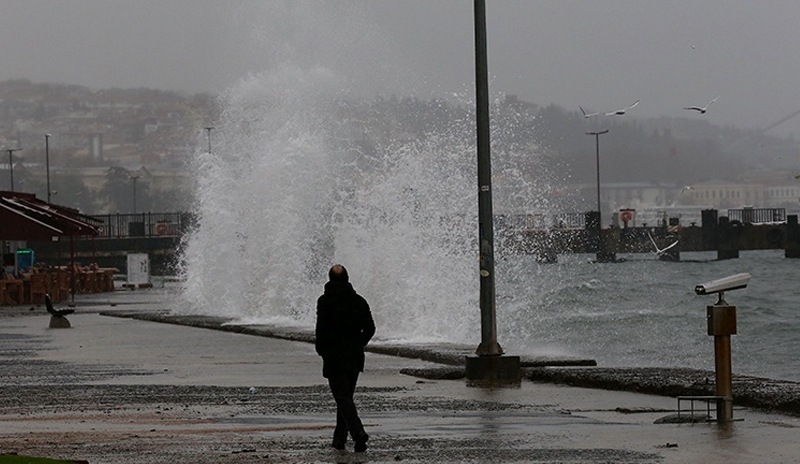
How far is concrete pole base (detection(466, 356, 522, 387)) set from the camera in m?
20.4

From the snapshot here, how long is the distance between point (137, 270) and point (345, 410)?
68.0 meters

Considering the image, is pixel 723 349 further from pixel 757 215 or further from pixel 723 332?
pixel 757 215

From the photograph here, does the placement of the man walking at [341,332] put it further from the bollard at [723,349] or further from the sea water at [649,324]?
the sea water at [649,324]

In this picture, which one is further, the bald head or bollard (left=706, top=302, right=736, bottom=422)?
bollard (left=706, top=302, right=736, bottom=422)

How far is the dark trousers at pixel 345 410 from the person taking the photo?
44.0ft

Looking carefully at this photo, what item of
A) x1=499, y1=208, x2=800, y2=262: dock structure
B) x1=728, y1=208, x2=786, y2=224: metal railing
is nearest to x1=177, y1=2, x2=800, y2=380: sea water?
x1=499, y1=208, x2=800, y2=262: dock structure

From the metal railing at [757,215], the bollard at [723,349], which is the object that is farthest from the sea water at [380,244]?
the metal railing at [757,215]

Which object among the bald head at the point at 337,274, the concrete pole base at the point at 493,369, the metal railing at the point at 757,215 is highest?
the metal railing at the point at 757,215

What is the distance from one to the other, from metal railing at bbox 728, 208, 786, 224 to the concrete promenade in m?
147

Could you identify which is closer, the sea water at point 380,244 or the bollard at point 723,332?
the bollard at point 723,332

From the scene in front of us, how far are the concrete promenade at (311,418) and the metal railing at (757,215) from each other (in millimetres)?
146951

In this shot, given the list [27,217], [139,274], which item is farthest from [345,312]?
[139,274]

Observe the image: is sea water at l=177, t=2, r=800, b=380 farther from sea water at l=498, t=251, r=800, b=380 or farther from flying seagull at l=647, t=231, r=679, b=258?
flying seagull at l=647, t=231, r=679, b=258

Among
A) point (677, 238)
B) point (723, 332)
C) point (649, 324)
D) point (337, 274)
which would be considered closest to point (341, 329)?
point (337, 274)
